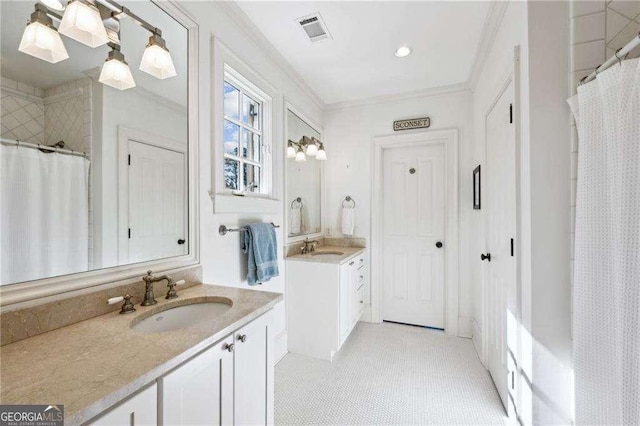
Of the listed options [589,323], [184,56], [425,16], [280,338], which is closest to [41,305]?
[184,56]

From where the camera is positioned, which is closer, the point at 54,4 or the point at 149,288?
the point at 54,4

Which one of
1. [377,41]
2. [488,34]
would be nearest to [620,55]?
[488,34]

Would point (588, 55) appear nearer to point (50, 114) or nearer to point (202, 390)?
point (202, 390)

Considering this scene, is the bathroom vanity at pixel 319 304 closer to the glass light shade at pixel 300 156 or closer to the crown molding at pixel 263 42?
the glass light shade at pixel 300 156

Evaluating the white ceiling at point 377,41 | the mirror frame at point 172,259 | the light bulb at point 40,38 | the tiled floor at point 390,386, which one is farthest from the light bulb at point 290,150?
the tiled floor at point 390,386

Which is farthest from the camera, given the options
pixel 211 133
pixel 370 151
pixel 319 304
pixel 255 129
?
pixel 370 151

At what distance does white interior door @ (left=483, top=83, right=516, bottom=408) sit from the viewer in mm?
1561

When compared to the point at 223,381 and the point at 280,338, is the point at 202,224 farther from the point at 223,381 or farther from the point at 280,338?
the point at 280,338

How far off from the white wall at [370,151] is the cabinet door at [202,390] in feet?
7.81

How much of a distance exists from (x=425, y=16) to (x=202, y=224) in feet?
6.67

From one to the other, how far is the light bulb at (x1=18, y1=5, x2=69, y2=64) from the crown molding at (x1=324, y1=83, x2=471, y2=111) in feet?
8.86

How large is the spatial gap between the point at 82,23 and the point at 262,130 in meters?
1.34

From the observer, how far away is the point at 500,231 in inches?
70.4

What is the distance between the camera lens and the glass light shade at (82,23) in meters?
0.94
